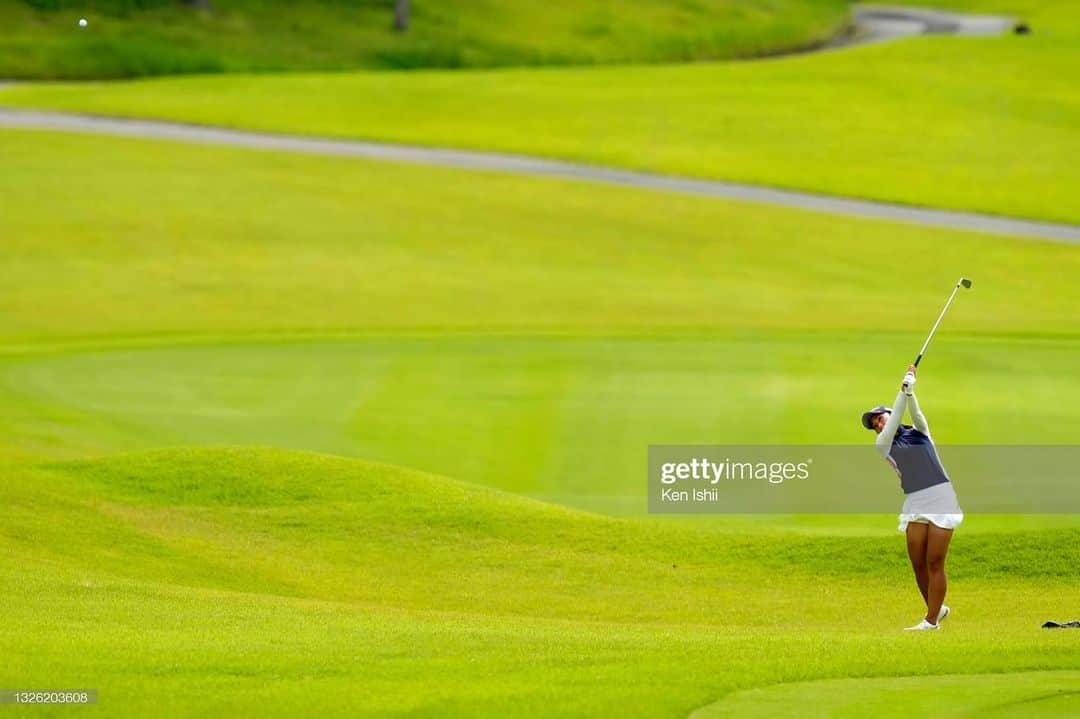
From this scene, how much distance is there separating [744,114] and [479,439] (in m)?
39.8

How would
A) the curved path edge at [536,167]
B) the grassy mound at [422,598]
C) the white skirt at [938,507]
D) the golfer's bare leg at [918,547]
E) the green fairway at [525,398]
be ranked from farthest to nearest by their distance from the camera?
the curved path edge at [536,167] → the green fairway at [525,398] → the golfer's bare leg at [918,547] → the white skirt at [938,507] → the grassy mound at [422,598]

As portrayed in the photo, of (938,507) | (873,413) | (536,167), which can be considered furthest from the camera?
(536,167)

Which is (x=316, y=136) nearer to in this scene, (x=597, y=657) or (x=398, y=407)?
(x=398, y=407)

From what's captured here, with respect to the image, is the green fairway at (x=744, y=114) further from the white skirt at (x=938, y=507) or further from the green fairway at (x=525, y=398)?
the white skirt at (x=938, y=507)

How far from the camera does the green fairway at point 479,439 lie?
12.0 meters

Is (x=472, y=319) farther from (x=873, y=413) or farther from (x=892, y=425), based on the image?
(x=892, y=425)

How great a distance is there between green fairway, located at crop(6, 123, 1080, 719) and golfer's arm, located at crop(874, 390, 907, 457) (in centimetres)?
146

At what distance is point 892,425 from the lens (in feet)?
44.9

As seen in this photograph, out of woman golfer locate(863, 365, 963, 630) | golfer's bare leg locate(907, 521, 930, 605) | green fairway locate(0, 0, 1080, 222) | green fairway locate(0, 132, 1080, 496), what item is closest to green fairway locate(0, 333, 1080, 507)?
green fairway locate(0, 132, 1080, 496)

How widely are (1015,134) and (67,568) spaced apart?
156ft

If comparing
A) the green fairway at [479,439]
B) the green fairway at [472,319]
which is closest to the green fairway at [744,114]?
the green fairway at [472,319]

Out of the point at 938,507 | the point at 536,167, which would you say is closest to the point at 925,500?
the point at 938,507

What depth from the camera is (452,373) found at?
87.9 ft

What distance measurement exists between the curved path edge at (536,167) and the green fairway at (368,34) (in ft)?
46.7
